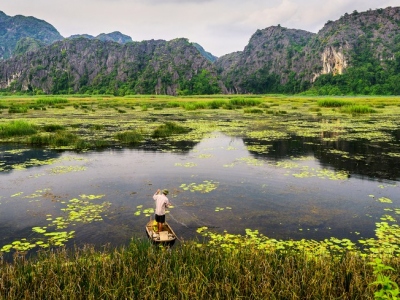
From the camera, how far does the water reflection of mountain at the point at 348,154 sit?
17062 millimetres

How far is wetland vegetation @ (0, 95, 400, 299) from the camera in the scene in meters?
6.37

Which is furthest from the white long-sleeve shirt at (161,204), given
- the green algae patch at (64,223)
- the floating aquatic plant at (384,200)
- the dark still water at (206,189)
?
the floating aquatic plant at (384,200)

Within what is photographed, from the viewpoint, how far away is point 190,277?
264 inches

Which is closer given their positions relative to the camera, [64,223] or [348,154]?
[64,223]

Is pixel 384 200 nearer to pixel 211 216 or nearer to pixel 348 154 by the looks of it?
pixel 211 216

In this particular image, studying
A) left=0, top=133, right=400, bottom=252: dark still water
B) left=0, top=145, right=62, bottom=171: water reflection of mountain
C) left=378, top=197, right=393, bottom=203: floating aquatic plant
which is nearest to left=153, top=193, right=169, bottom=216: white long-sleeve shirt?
left=0, top=133, right=400, bottom=252: dark still water

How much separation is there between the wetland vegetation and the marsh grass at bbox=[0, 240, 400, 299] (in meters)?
0.03

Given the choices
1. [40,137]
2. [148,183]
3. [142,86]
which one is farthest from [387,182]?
[142,86]

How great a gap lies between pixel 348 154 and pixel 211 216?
44.2 feet

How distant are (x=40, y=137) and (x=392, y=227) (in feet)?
75.9

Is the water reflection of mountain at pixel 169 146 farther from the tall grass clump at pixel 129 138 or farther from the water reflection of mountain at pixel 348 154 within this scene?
the water reflection of mountain at pixel 348 154

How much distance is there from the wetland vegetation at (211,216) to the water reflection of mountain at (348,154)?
78mm

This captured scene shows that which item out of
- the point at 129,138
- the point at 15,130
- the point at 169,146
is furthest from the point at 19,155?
the point at 169,146

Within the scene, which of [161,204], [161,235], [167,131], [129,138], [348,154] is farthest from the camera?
[167,131]
